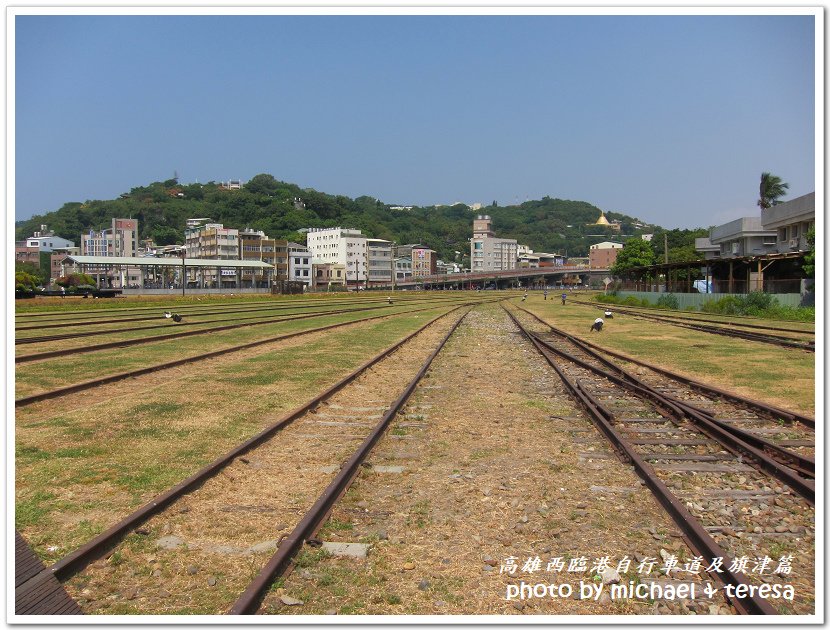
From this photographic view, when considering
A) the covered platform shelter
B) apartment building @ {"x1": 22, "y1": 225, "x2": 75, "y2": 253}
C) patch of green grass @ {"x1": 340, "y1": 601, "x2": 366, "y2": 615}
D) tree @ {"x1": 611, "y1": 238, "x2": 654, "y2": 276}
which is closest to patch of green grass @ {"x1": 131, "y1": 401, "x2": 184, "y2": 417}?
patch of green grass @ {"x1": 340, "y1": 601, "x2": 366, "y2": 615}

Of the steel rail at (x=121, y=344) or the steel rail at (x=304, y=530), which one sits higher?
the steel rail at (x=121, y=344)

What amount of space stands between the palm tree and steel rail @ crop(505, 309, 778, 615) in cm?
8991

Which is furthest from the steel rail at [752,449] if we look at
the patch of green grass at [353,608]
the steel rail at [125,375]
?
the steel rail at [125,375]

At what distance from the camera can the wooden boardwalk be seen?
13.5 ft

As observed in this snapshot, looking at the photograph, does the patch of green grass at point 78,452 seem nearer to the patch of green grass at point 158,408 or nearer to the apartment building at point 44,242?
the patch of green grass at point 158,408

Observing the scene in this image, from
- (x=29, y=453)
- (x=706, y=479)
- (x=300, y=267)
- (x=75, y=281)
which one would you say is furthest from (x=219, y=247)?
(x=706, y=479)

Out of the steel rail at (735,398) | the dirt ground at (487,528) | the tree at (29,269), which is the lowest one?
the dirt ground at (487,528)

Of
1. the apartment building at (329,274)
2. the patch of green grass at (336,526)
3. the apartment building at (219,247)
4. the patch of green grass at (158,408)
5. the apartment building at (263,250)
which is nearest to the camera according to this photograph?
the patch of green grass at (336,526)

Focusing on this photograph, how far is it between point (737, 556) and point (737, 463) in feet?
9.45

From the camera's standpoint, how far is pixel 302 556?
194 inches

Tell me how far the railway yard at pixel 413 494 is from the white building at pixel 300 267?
117337mm

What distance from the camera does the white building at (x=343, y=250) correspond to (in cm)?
14938

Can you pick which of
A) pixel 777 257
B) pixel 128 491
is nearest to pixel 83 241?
pixel 777 257

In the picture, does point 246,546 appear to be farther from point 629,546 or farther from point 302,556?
point 629,546
